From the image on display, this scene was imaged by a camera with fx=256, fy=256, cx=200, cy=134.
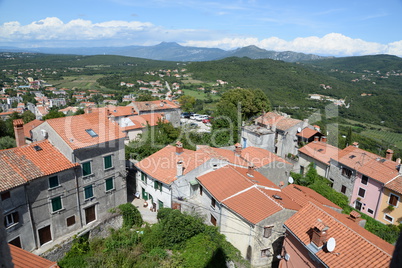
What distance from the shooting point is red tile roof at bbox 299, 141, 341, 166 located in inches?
1309

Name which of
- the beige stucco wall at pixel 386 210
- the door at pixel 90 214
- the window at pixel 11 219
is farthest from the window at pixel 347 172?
the window at pixel 11 219

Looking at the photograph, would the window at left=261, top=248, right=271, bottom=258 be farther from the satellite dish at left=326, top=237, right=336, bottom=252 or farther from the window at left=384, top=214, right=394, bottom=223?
the window at left=384, top=214, right=394, bottom=223

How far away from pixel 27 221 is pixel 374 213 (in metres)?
32.8

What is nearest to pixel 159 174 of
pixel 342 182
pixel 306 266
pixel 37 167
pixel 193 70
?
pixel 37 167

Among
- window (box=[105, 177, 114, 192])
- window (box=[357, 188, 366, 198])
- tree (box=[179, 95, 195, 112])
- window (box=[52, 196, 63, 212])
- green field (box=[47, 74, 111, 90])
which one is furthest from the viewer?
green field (box=[47, 74, 111, 90])

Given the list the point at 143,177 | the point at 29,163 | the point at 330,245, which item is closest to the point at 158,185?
the point at 143,177

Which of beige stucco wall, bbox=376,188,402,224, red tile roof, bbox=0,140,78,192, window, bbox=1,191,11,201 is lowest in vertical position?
beige stucco wall, bbox=376,188,402,224

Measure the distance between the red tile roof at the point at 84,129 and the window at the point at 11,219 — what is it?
5.54 metres

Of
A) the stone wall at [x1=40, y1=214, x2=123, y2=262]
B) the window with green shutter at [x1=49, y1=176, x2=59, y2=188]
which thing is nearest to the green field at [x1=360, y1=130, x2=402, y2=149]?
the stone wall at [x1=40, y1=214, x2=123, y2=262]

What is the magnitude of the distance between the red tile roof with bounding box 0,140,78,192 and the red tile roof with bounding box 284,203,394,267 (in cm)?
1660

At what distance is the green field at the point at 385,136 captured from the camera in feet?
278

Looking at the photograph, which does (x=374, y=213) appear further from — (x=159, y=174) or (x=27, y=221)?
(x=27, y=221)

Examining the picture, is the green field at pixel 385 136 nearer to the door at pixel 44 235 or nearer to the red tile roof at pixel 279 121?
the red tile roof at pixel 279 121

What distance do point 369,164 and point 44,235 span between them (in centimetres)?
3316
